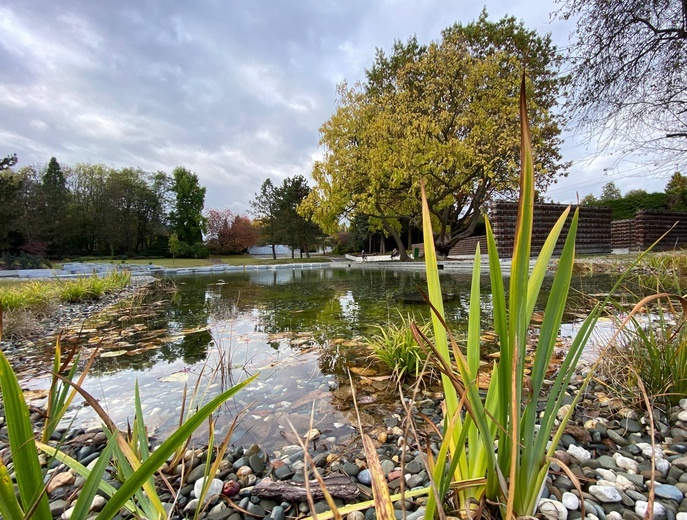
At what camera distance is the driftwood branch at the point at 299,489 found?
1.07 meters

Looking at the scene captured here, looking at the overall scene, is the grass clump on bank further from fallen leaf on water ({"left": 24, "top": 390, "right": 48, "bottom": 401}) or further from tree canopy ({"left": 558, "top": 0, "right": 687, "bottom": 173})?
tree canopy ({"left": 558, "top": 0, "right": 687, "bottom": 173})

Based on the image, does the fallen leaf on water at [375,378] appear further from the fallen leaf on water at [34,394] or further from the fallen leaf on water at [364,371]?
the fallen leaf on water at [34,394]

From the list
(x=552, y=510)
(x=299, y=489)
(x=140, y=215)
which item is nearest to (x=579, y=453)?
(x=552, y=510)

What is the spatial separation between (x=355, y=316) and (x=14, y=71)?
28.9 feet

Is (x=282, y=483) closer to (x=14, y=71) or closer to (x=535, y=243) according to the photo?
(x=14, y=71)

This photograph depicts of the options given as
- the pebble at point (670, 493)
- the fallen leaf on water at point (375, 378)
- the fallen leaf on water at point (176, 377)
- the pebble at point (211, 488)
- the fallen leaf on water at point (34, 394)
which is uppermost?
the pebble at point (670, 493)

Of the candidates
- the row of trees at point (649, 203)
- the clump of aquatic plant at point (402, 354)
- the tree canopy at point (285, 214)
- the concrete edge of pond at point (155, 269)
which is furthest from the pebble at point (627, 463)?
the tree canopy at point (285, 214)

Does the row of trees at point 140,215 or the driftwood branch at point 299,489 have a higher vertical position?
the row of trees at point 140,215

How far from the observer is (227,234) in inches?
1144

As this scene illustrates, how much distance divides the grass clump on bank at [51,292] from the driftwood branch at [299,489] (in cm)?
391

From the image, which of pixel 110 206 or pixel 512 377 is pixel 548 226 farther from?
pixel 110 206

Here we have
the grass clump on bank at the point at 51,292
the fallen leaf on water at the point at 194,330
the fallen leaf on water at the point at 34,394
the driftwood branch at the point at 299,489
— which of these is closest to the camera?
the driftwood branch at the point at 299,489

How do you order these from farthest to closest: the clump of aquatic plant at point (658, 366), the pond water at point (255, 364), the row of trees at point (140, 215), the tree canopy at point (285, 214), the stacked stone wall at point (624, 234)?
the tree canopy at point (285, 214) < the row of trees at point (140, 215) < the stacked stone wall at point (624, 234) < the pond water at point (255, 364) < the clump of aquatic plant at point (658, 366)

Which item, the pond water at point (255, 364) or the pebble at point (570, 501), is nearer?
the pebble at point (570, 501)
